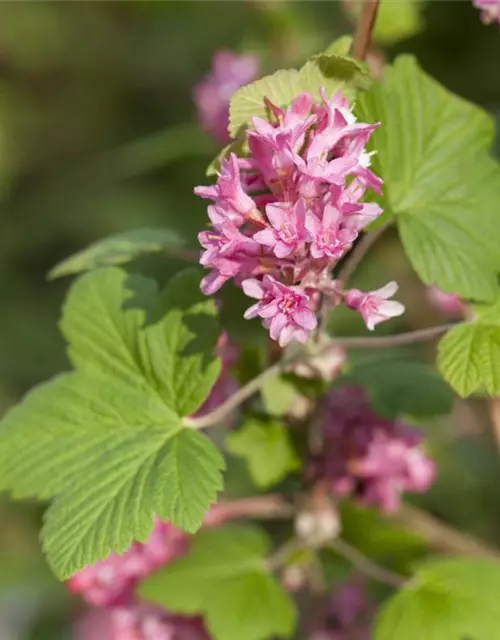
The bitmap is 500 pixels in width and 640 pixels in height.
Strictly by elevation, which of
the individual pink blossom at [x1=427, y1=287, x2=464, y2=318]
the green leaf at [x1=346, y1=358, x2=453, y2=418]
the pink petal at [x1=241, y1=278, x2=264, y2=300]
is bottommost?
the individual pink blossom at [x1=427, y1=287, x2=464, y2=318]

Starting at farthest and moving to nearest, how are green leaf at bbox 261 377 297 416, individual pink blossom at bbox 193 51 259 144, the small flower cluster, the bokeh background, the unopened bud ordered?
the bokeh background
individual pink blossom at bbox 193 51 259 144
the small flower cluster
the unopened bud
green leaf at bbox 261 377 297 416

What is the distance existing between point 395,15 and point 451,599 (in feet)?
2.36

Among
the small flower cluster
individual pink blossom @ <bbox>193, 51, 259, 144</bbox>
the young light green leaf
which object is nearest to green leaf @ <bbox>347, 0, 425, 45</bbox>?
individual pink blossom @ <bbox>193, 51, 259, 144</bbox>

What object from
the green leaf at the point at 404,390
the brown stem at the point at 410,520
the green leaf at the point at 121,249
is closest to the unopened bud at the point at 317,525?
the brown stem at the point at 410,520

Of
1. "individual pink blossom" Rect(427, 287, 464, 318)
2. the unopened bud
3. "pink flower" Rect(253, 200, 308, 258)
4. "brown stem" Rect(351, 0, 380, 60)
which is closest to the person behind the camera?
"pink flower" Rect(253, 200, 308, 258)

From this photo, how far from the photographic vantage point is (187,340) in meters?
0.91

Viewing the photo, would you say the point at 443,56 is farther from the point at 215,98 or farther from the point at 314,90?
the point at 314,90

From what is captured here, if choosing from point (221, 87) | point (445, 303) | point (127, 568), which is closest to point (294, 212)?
point (127, 568)

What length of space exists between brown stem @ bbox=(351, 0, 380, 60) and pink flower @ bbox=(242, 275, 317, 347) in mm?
260

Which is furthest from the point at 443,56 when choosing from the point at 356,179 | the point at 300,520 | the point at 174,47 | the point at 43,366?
the point at 356,179

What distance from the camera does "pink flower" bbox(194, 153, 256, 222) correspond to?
76 centimetres

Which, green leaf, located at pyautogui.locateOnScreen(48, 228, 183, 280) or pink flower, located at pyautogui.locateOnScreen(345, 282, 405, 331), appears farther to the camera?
green leaf, located at pyautogui.locateOnScreen(48, 228, 183, 280)

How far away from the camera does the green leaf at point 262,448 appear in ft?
3.61

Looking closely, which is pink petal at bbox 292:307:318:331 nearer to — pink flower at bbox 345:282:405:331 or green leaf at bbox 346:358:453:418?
pink flower at bbox 345:282:405:331
